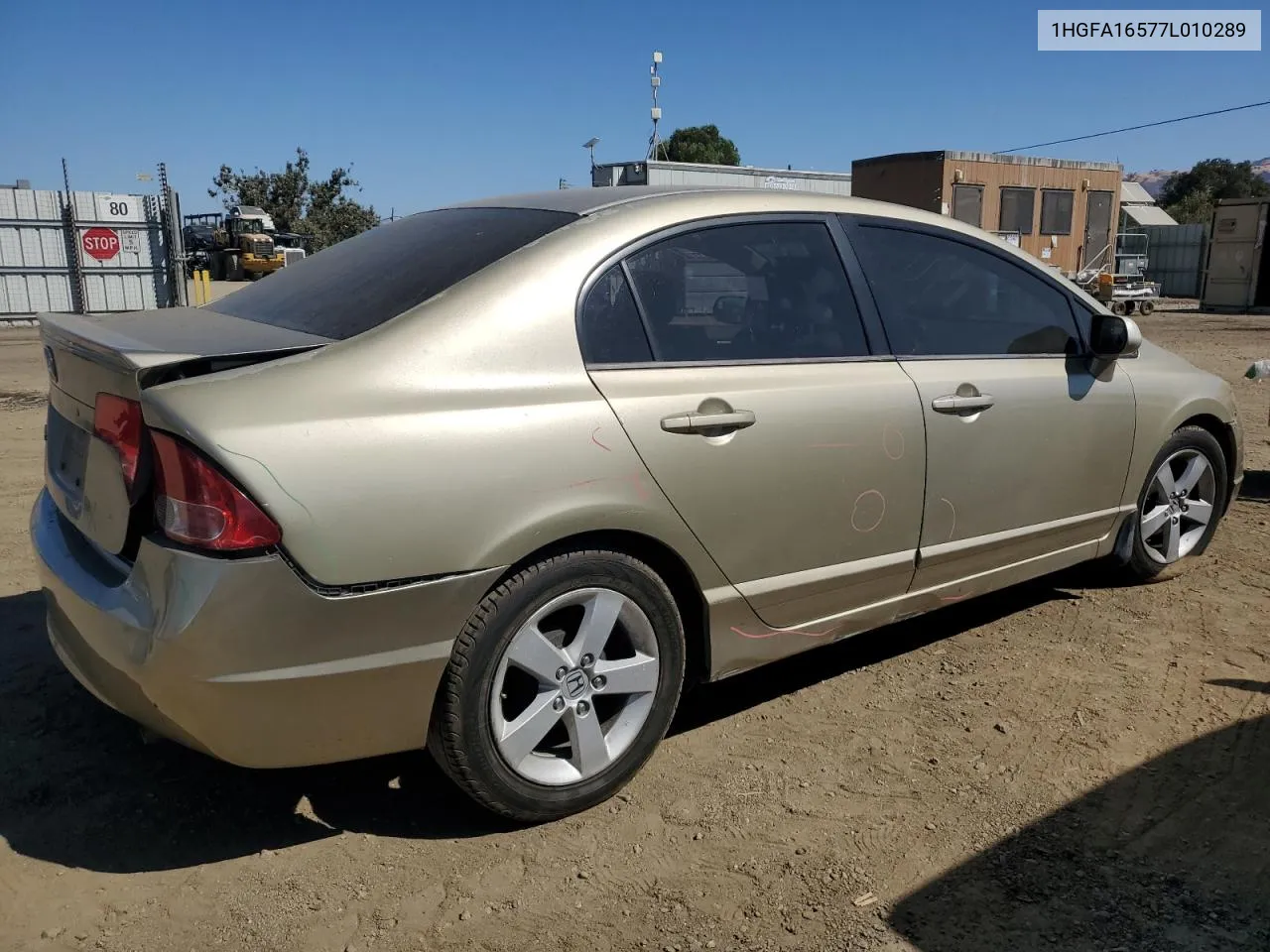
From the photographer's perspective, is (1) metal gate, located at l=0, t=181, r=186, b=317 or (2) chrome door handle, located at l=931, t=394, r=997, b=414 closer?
(2) chrome door handle, located at l=931, t=394, r=997, b=414

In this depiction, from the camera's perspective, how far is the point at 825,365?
3.04m

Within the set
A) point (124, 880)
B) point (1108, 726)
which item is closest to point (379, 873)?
point (124, 880)

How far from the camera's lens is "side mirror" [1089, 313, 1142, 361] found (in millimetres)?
3740

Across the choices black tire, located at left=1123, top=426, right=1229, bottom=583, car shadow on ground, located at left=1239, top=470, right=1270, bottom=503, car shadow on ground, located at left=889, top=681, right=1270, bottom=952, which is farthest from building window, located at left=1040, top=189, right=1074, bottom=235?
car shadow on ground, located at left=889, top=681, right=1270, bottom=952

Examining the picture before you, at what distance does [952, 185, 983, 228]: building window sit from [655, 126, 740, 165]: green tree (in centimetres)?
4104

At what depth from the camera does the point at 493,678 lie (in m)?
2.41

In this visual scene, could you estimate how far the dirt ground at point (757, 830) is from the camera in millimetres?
2248

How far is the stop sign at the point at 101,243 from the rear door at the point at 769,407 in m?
19.0

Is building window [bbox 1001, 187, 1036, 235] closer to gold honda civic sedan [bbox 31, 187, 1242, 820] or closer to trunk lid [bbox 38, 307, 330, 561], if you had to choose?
gold honda civic sedan [bbox 31, 187, 1242, 820]

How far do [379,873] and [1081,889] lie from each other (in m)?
1.69

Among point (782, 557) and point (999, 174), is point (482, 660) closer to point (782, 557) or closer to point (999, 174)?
point (782, 557)

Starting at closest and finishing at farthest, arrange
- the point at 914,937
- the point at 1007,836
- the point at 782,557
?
the point at 914,937, the point at 1007,836, the point at 782,557

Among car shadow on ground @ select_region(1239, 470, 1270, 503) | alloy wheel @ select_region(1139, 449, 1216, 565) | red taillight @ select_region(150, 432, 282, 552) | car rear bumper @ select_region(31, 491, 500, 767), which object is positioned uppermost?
red taillight @ select_region(150, 432, 282, 552)

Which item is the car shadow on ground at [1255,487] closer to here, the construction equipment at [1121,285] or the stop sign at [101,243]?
the construction equipment at [1121,285]
